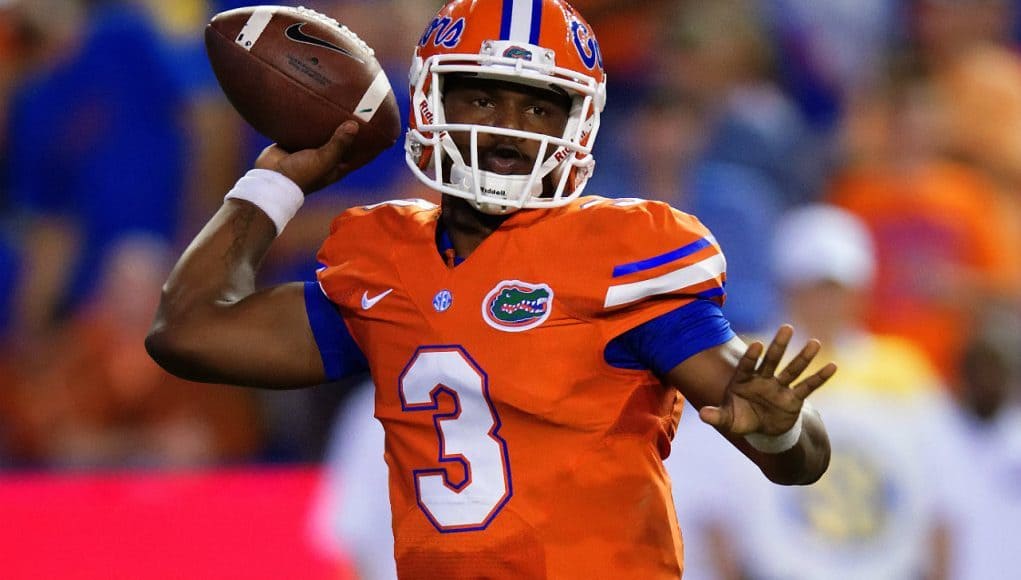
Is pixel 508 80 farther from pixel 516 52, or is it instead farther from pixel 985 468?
pixel 985 468

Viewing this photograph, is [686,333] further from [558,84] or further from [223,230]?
[223,230]

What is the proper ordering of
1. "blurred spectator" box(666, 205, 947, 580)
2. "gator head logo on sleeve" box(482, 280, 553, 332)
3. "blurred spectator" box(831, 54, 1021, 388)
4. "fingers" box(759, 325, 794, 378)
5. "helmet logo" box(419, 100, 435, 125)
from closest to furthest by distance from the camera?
"fingers" box(759, 325, 794, 378)
"gator head logo on sleeve" box(482, 280, 553, 332)
"helmet logo" box(419, 100, 435, 125)
"blurred spectator" box(666, 205, 947, 580)
"blurred spectator" box(831, 54, 1021, 388)

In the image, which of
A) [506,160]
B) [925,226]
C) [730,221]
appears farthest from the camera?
[925,226]

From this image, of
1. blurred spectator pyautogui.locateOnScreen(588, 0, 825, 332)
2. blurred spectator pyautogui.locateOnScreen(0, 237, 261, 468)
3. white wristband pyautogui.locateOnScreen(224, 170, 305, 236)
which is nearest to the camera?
white wristband pyautogui.locateOnScreen(224, 170, 305, 236)

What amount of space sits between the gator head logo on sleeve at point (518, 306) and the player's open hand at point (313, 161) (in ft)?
1.61

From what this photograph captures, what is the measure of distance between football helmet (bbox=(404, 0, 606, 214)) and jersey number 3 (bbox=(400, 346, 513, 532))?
0.27 meters

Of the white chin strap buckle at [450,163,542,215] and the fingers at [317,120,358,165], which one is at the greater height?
the white chin strap buckle at [450,163,542,215]

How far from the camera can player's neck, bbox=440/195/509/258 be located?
2.42 m

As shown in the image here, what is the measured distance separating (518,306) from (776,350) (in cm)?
40

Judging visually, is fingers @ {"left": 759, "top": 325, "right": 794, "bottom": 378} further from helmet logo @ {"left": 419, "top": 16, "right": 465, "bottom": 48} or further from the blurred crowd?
the blurred crowd

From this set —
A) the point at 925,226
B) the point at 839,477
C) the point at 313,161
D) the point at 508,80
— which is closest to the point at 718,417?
the point at 508,80

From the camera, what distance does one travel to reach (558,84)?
2.41 meters

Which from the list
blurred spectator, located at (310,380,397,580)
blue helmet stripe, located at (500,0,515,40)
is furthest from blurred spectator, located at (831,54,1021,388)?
blue helmet stripe, located at (500,0,515,40)

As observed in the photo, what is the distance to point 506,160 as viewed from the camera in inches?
93.4
